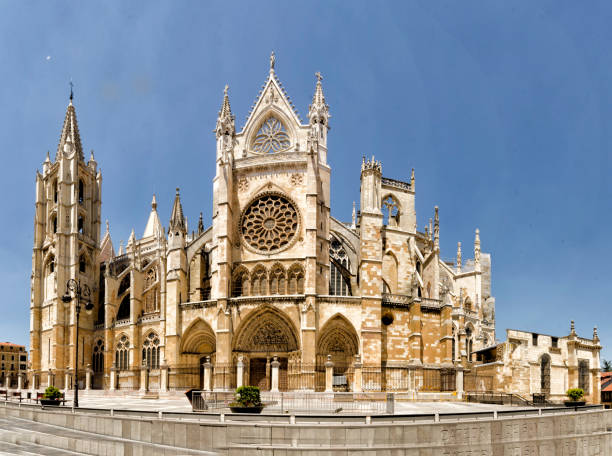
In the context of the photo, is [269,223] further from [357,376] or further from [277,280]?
[357,376]

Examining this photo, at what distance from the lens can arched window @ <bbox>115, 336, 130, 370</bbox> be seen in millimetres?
43784

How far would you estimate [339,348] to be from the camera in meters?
35.2

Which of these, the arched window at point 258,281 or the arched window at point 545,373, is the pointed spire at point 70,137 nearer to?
the arched window at point 258,281

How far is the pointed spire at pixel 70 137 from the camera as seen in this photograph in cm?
5131

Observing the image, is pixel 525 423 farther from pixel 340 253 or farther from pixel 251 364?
pixel 340 253

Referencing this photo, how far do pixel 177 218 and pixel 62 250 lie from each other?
14.4 metres

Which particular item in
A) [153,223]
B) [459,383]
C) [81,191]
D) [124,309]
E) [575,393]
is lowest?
[459,383]

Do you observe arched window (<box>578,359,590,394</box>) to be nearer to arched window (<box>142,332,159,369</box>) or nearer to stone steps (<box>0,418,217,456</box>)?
arched window (<box>142,332,159,369</box>)

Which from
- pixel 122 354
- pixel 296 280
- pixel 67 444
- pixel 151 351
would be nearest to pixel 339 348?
pixel 296 280

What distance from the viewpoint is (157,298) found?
45.1 metres

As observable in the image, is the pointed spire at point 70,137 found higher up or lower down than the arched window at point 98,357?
higher up

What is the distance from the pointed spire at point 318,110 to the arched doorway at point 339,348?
12.8 meters

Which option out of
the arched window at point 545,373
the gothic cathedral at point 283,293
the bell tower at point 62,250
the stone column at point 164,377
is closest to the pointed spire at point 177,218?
the gothic cathedral at point 283,293

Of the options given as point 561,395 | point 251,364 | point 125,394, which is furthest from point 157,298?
point 561,395
